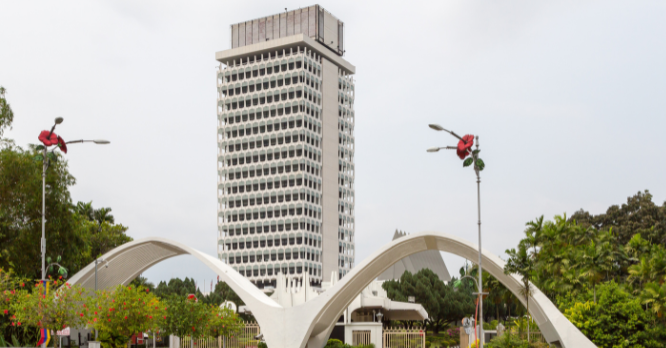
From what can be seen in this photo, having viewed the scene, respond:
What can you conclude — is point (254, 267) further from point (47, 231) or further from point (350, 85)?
point (47, 231)

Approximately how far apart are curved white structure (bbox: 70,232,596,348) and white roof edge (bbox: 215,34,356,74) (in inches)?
3296

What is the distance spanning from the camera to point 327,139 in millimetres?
131875

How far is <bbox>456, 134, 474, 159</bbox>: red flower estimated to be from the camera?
2738 centimetres

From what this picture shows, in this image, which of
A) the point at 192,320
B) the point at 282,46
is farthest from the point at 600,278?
the point at 282,46

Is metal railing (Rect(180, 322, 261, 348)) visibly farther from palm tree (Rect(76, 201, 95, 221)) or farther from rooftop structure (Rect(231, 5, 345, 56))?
rooftop structure (Rect(231, 5, 345, 56))

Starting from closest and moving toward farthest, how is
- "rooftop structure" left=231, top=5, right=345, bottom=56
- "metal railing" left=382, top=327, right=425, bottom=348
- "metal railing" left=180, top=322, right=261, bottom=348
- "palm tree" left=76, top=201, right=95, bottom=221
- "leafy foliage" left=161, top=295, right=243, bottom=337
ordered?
"leafy foliage" left=161, top=295, right=243, bottom=337
"metal railing" left=382, top=327, right=425, bottom=348
"metal railing" left=180, top=322, right=261, bottom=348
"palm tree" left=76, top=201, right=95, bottom=221
"rooftop structure" left=231, top=5, right=345, bottom=56

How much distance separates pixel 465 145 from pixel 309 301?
20260 millimetres

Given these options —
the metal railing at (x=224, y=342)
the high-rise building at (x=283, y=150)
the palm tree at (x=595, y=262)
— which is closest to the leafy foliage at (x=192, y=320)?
the metal railing at (x=224, y=342)

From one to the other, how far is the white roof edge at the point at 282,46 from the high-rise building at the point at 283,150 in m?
0.17

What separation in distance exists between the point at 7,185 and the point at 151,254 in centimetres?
1034

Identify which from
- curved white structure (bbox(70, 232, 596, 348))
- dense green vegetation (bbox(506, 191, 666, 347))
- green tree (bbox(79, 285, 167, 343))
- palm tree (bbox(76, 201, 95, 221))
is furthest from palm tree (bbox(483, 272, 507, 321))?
palm tree (bbox(76, 201, 95, 221))

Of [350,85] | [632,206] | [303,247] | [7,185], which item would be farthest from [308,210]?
[7,185]

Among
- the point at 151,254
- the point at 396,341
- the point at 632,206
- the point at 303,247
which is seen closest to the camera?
the point at 151,254

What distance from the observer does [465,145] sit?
89.8 ft
